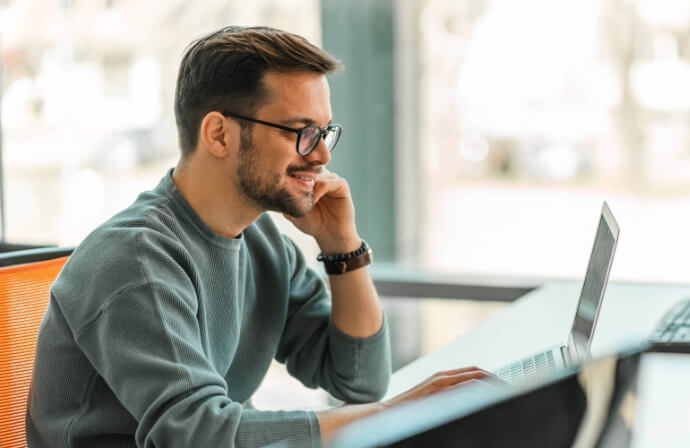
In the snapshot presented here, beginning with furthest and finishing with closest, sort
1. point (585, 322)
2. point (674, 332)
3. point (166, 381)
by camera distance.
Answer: point (674, 332) → point (585, 322) → point (166, 381)

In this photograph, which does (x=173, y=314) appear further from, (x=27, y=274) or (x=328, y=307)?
(x=328, y=307)

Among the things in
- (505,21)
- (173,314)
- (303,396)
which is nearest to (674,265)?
(505,21)

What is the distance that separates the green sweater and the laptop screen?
500 millimetres

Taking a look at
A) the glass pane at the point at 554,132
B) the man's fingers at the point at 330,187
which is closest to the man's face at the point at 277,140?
the man's fingers at the point at 330,187

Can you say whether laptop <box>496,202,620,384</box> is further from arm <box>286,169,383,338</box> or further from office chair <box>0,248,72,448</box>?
office chair <box>0,248,72,448</box>

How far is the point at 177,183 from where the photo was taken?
150 cm

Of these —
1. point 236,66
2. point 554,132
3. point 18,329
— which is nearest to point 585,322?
point 236,66

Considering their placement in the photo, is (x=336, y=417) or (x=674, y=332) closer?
(x=336, y=417)

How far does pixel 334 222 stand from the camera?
1758 mm

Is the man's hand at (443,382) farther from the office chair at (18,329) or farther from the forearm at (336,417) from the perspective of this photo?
the office chair at (18,329)

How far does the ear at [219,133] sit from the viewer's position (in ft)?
4.84

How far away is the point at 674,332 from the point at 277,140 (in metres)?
0.86

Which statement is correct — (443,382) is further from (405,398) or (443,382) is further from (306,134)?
(306,134)

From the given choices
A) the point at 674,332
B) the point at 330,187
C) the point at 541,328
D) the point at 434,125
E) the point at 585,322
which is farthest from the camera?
the point at 434,125
